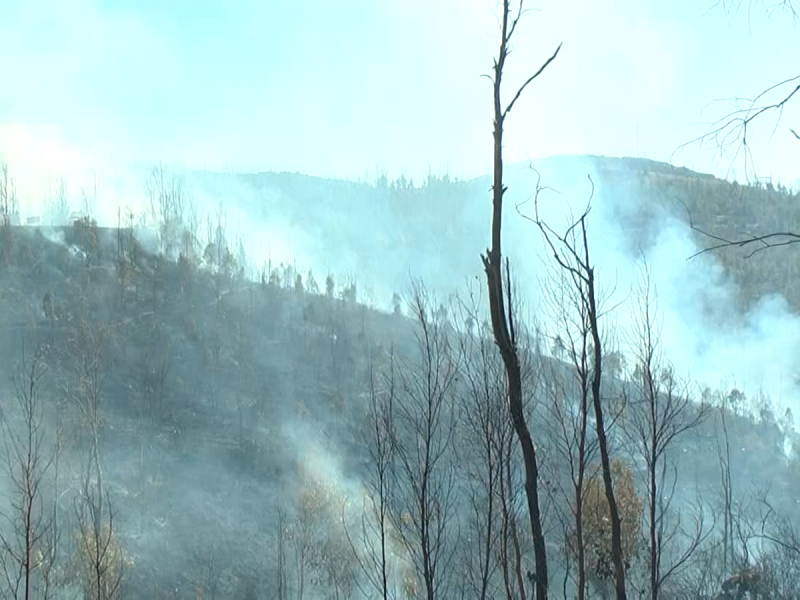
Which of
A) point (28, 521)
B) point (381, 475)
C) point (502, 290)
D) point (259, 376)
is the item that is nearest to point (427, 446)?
point (381, 475)

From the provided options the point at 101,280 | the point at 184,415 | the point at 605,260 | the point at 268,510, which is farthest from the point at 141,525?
the point at 605,260

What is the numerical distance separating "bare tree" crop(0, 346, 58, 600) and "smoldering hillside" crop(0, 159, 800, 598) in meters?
1.10

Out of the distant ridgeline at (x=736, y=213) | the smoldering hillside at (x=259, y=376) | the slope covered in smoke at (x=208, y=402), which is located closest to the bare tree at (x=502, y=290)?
the smoldering hillside at (x=259, y=376)

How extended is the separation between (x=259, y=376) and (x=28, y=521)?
44968 mm

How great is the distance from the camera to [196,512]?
124ft

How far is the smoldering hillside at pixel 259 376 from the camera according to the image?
1276 inches

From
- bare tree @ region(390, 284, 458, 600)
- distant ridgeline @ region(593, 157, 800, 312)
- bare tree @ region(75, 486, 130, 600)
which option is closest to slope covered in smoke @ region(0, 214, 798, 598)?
bare tree @ region(75, 486, 130, 600)

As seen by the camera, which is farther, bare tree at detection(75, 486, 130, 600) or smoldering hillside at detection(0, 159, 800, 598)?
smoldering hillside at detection(0, 159, 800, 598)

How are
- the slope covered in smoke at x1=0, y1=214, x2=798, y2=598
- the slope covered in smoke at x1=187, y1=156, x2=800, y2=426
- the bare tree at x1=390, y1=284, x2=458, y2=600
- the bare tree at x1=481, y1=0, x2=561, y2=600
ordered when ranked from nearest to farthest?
1. the bare tree at x1=481, y1=0, x2=561, y2=600
2. the bare tree at x1=390, y1=284, x2=458, y2=600
3. the slope covered in smoke at x1=0, y1=214, x2=798, y2=598
4. the slope covered in smoke at x1=187, y1=156, x2=800, y2=426

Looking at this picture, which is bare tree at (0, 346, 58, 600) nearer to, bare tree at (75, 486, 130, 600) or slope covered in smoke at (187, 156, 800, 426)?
bare tree at (75, 486, 130, 600)

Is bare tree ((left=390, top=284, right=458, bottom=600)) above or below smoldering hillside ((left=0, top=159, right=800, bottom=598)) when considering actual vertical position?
above

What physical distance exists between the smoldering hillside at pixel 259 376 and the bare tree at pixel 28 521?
3.60 feet

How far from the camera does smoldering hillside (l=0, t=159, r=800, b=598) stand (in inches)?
1276

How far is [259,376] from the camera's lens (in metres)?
53.4
